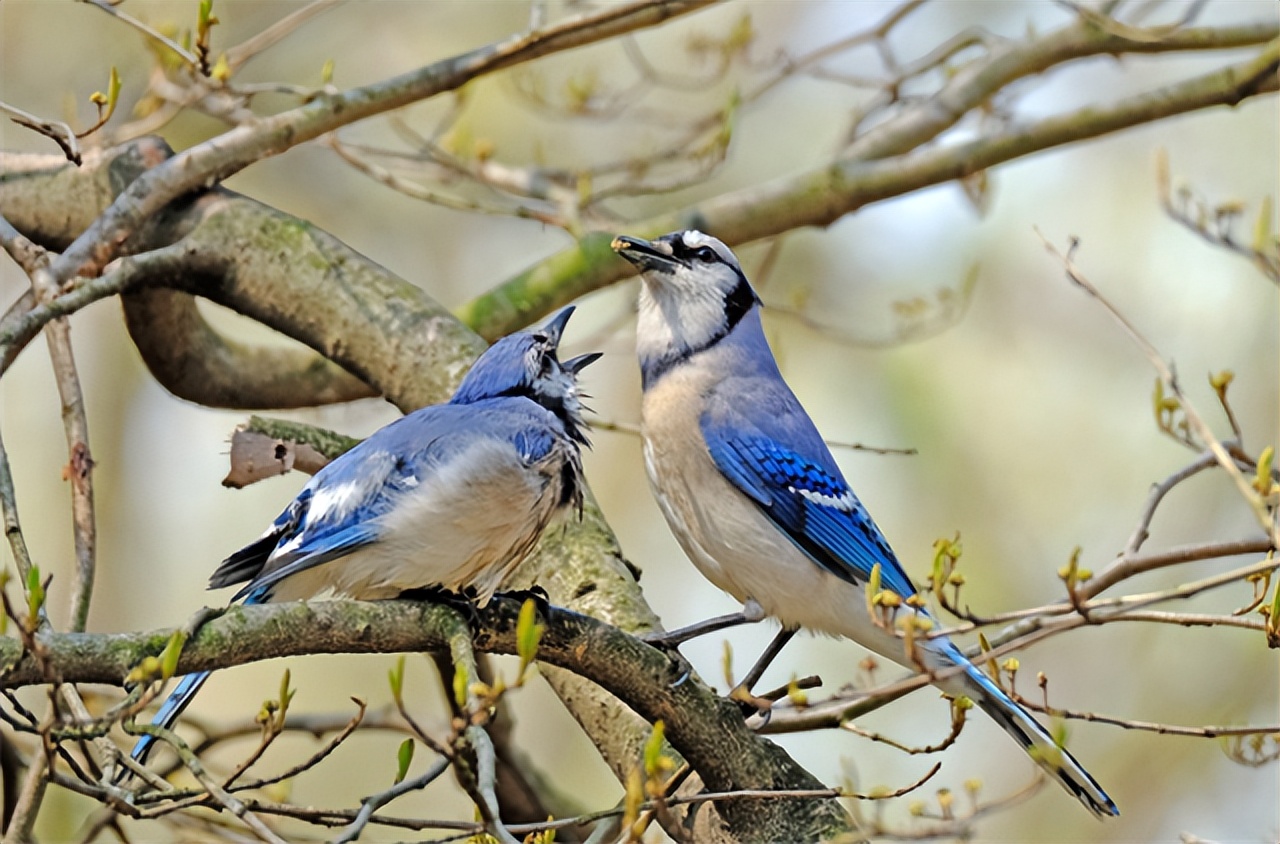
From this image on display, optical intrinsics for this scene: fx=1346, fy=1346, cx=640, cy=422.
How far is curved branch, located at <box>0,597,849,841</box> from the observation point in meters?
1.73

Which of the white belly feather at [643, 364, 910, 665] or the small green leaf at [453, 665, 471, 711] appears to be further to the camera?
the white belly feather at [643, 364, 910, 665]

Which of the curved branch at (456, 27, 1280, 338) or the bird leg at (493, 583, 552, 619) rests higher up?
the curved branch at (456, 27, 1280, 338)

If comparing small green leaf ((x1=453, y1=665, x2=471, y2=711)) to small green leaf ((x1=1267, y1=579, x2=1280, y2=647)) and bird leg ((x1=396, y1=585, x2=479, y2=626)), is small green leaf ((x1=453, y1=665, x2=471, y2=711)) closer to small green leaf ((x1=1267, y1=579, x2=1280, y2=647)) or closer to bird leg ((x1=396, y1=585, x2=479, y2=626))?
bird leg ((x1=396, y1=585, x2=479, y2=626))

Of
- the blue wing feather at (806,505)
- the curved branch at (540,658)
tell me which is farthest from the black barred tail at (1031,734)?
the curved branch at (540,658)

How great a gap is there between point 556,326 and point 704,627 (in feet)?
2.86

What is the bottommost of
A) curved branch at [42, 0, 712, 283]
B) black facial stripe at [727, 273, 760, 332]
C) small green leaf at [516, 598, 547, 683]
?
small green leaf at [516, 598, 547, 683]

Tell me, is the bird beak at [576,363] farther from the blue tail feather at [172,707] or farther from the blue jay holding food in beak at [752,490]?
the blue tail feather at [172,707]

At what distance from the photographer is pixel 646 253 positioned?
3338 millimetres

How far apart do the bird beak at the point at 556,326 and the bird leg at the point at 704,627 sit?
78cm

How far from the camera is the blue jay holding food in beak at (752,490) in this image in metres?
2.97

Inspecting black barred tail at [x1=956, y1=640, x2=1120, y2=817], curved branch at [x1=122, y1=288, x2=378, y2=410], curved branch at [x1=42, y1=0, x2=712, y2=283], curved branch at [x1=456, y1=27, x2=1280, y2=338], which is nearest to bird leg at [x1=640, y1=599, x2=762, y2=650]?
black barred tail at [x1=956, y1=640, x2=1120, y2=817]

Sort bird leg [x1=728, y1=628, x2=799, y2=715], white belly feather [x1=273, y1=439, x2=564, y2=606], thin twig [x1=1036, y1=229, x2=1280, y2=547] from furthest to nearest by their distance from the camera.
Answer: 1. white belly feather [x1=273, y1=439, x2=564, y2=606]
2. bird leg [x1=728, y1=628, x2=799, y2=715]
3. thin twig [x1=1036, y1=229, x2=1280, y2=547]

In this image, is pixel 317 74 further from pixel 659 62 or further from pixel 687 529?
pixel 687 529

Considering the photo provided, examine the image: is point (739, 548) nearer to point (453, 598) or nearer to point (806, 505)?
point (806, 505)
